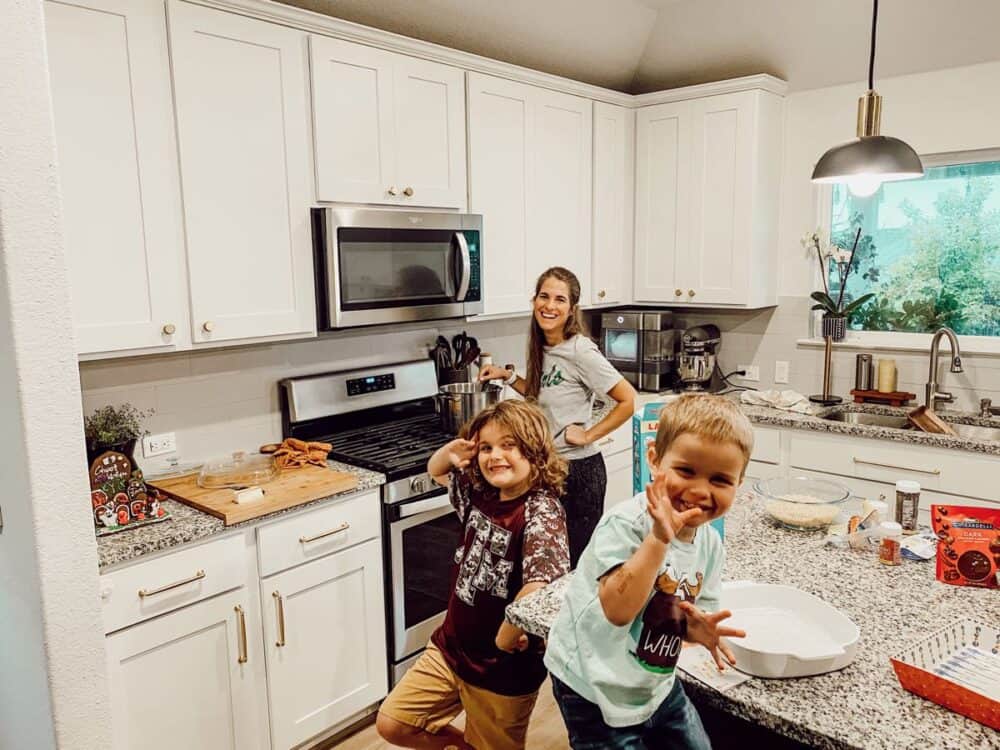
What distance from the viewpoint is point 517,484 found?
184 centimetres

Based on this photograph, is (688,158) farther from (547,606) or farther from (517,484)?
(547,606)

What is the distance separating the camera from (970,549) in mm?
1628

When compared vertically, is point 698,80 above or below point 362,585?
above

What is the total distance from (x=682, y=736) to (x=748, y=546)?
0.68 metres

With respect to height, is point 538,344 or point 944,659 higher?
point 538,344

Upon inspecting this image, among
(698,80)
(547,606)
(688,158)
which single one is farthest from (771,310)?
(547,606)

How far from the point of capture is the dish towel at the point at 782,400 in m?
3.60

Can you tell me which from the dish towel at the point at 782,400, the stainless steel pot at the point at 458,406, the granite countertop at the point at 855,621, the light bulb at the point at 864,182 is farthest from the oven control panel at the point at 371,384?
the light bulb at the point at 864,182

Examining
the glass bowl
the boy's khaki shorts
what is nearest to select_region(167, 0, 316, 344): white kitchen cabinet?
the boy's khaki shorts

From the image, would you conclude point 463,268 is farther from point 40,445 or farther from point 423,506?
point 40,445

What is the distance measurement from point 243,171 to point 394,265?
63cm

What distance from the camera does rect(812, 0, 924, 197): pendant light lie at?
207 centimetres

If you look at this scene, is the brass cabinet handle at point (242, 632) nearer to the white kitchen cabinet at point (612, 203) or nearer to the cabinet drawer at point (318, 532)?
the cabinet drawer at point (318, 532)

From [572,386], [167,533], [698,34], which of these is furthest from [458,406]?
[698,34]
